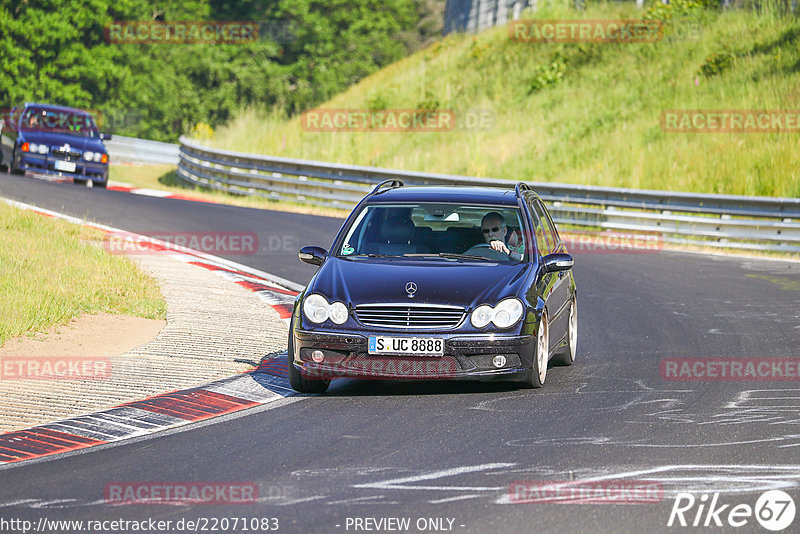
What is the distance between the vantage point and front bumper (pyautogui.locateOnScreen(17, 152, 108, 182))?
2884cm

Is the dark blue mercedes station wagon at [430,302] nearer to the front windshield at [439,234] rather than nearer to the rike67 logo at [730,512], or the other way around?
the front windshield at [439,234]

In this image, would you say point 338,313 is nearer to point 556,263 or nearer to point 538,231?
point 556,263

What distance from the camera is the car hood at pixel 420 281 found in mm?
9469

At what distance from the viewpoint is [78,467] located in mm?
7238

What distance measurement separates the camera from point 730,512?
20.4 ft

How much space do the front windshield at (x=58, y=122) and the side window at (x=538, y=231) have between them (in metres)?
20.3

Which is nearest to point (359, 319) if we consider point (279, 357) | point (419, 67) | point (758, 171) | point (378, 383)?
point (378, 383)

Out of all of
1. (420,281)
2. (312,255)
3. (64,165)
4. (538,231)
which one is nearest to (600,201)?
(64,165)

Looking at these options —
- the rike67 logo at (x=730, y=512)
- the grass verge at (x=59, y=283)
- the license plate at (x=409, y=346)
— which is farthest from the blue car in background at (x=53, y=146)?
the rike67 logo at (x=730, y=512)

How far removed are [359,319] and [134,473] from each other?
9.07 ft

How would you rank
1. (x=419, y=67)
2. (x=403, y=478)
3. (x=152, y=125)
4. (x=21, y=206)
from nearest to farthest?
1. (x=403, y=478)
2. (x=21, y=206)
3. (x=419, y=67)
4. (x=152, y=125)

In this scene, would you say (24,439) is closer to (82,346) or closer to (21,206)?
(82,346)

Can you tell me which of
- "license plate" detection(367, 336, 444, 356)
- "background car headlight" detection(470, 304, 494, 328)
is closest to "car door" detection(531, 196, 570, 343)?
"background car headlight" detection(470, 304, 494, 328)

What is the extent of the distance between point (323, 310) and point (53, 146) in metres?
20.8
